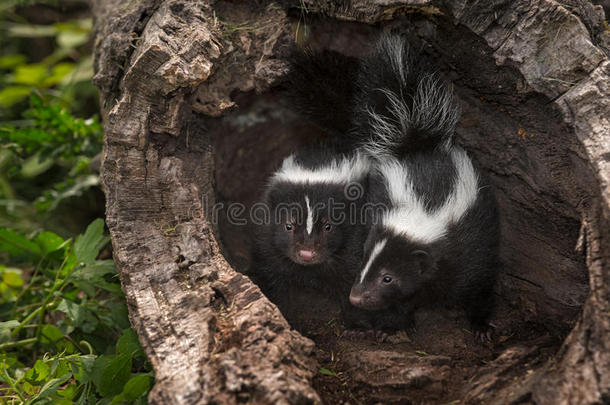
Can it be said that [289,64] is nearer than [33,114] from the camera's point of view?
Yes

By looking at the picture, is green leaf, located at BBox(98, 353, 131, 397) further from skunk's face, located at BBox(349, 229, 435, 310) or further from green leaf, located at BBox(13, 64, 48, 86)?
green leaf, located at BBox(13, 64, 48, 86)

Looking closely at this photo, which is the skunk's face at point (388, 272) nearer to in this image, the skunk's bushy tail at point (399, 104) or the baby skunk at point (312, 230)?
the baby skunk at point (312, 230)

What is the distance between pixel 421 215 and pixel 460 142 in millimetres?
741

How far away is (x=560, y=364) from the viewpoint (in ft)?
7.33

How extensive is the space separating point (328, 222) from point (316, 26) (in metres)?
1.31

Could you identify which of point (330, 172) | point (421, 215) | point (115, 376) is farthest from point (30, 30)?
point (421, 215)

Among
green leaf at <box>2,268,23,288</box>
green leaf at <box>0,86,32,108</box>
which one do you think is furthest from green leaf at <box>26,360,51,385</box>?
green leaf at <box>0,86,32,108</box>

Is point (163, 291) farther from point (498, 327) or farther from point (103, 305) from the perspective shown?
point (498, 327)

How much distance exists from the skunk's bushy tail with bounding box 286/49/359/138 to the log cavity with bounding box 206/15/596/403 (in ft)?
0.72

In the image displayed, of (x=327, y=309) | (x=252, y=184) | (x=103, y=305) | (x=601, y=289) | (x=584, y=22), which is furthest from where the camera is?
(x=252, y=184)

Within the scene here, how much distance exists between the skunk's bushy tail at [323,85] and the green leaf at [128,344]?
179 centimetres

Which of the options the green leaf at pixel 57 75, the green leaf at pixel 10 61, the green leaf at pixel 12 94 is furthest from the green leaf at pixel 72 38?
the green leaf at pixel 12 94

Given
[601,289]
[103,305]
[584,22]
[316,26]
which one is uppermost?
[584,22]

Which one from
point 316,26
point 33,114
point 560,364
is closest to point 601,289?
point 560,364
